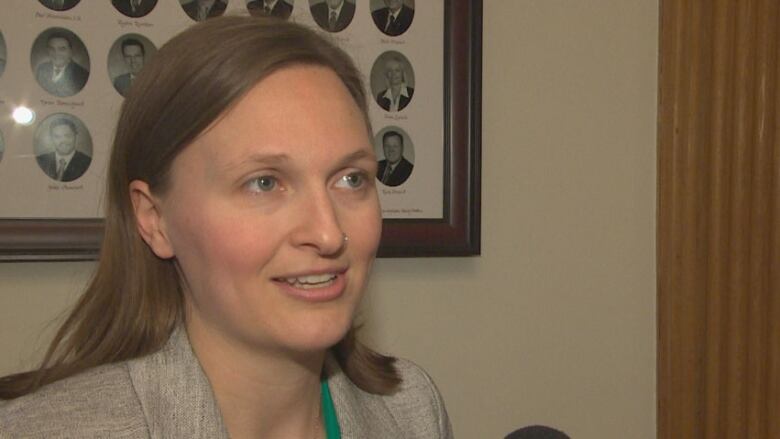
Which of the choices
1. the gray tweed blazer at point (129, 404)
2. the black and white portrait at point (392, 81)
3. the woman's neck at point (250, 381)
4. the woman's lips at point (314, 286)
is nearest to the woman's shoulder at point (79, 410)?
the gray tweed blazer at point (129, 404)

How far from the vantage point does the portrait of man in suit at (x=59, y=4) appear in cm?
142

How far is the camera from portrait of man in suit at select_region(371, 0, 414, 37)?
64.4 inches

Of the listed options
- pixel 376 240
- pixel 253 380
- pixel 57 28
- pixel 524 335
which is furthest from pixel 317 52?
pixel 524 335

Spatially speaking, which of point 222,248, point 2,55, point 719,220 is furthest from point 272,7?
point 719,220

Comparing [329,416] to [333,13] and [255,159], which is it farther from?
[333,13]

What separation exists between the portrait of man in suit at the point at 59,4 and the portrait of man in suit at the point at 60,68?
1.5 inches

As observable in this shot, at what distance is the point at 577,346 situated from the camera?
1.87 meters

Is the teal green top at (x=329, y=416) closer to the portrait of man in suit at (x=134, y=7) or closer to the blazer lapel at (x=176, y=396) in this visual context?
the blazer lapel at (x=176, y=396)

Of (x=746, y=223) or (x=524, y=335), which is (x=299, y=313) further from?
(x=746, y=223)

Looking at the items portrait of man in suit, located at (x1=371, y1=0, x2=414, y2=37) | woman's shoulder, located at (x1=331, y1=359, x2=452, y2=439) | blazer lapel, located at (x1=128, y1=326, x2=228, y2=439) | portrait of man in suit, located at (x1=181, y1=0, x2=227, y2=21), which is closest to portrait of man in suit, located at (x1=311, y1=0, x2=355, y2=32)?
portrait of man in suit, located at (x1=371, y1=0, x2=414, y2=37)

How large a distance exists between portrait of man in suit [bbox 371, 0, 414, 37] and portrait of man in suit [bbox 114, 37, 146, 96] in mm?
433

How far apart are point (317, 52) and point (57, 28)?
1.86 ft

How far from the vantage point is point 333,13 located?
5.27 feet

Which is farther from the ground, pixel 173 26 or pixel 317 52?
pixel 173 26
